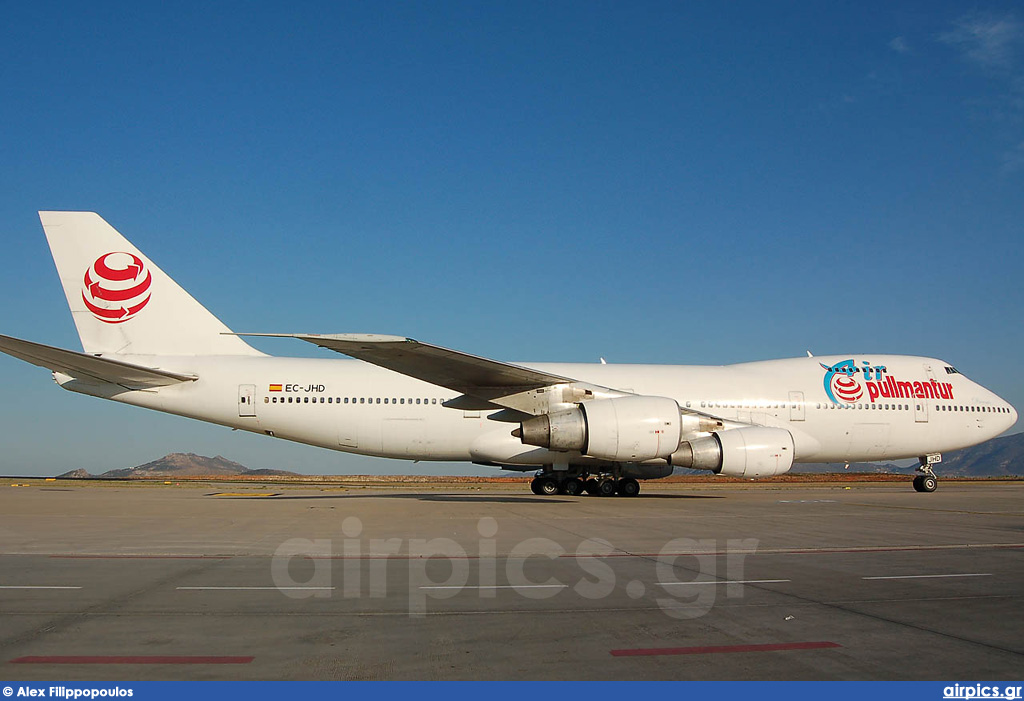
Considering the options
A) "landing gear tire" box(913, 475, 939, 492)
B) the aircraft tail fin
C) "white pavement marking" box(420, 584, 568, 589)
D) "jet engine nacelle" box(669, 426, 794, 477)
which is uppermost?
the aircraft tail fin

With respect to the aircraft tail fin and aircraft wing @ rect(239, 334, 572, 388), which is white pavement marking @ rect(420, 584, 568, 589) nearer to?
aircraft wing @ rect(239, 334, 572, 388)

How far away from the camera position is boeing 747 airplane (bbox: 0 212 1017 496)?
57.5 feet

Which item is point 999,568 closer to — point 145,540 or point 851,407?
point 145,540

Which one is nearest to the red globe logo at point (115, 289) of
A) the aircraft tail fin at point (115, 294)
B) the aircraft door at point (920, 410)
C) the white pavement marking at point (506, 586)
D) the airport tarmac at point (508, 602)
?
the aircraft tail fin at point (115, 294)

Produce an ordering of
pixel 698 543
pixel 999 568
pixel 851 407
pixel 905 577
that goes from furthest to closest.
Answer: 1. pixel 851 407
2. pixel 698 543
3. pixel 999 568
4. pixel 905 577

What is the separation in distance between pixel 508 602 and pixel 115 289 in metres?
18.8

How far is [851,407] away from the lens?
2166 cm

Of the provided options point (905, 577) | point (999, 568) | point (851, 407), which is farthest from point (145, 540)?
point (851, 407)

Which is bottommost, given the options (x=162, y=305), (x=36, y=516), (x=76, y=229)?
(x=36, y=516)

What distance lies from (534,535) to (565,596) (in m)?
4.34

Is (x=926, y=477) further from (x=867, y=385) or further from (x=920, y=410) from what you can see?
(x=867, y=385)

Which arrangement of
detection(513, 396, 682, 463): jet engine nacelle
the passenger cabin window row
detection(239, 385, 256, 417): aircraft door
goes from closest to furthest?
1. detection(513, 396, 682, 463): jet engine nacelle
2. detection(239, 385, 256, 417): aircraft door
3. the passenger cabin window row

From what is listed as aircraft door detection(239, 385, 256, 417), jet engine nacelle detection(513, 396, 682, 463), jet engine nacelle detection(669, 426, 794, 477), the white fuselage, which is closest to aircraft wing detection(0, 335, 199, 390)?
the white fuselage

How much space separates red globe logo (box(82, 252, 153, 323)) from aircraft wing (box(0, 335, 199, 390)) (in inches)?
91.0
